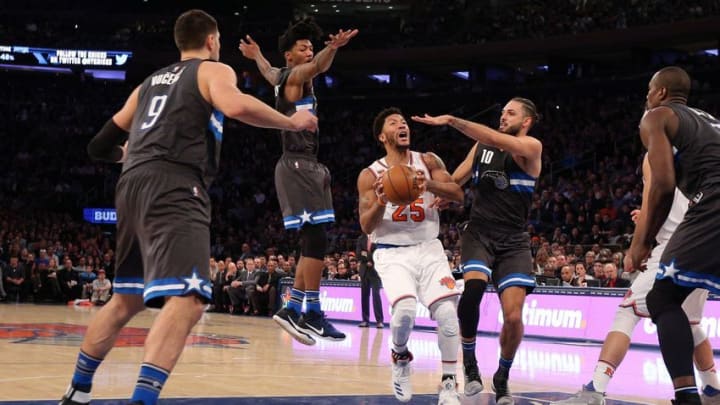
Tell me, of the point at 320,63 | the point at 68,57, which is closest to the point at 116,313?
the point at 320,63

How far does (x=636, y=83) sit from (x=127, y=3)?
22309 millimetres

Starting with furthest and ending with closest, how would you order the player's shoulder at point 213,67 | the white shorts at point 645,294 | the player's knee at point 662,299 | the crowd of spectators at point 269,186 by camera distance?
the crowd of spectators at point 269,186 < the white shorts at point 645,294 < the player's knee at point 662,299 < the player's shoulder at point 213,67

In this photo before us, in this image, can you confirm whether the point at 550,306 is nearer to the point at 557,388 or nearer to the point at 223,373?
the point at 557,388

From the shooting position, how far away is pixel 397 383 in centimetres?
752

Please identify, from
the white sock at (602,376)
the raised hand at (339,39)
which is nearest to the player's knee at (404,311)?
the white sock at (602,376)

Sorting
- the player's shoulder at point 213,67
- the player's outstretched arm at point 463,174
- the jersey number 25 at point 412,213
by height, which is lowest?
the jersey number 25 at point 412,213

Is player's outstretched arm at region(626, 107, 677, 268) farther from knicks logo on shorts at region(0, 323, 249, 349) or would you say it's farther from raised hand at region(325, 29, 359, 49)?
knicks logo on shorts at region(0, 323, 249, 349)

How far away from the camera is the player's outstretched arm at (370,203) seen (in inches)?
299

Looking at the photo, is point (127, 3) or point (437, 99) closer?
point (437, 99)

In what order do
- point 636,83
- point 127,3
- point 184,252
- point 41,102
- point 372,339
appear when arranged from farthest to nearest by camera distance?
point 127,3 < point 41,102 < point 636,83 < point 372,339 < point 184,252

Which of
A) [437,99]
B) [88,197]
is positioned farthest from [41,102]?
[437,99]

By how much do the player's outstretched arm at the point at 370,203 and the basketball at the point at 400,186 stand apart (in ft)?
0.43

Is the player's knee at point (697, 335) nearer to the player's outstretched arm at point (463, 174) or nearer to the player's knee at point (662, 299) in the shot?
the player's knee at point (662, 299)

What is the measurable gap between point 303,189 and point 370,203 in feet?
→ 2.06
